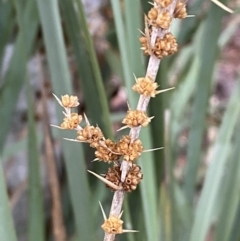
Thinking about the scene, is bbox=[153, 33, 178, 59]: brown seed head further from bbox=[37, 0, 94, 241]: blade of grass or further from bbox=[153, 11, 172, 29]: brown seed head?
bbox=[37, 0, 94, 241]: blade of grass

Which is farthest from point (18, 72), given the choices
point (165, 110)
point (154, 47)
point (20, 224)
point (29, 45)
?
point (20, 224)

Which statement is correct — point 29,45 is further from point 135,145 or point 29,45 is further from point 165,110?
point 135,145

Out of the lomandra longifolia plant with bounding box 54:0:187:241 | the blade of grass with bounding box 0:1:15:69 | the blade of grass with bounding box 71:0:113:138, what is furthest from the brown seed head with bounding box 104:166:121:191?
the blade of grass with bounding box 0:1:15:69

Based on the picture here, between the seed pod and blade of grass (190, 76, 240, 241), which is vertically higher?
the seed pod

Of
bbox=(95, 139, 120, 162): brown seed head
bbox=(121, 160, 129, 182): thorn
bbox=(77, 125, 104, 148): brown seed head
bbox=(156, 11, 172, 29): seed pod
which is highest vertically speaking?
bbox=(156, 11, 172, 29): seed pod

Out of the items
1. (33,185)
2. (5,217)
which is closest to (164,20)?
(5,217)

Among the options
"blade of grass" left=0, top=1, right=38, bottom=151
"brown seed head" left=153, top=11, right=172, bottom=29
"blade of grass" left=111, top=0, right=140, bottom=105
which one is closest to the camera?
"brown seed head" left=153, top=11, right=172, bottom=29
